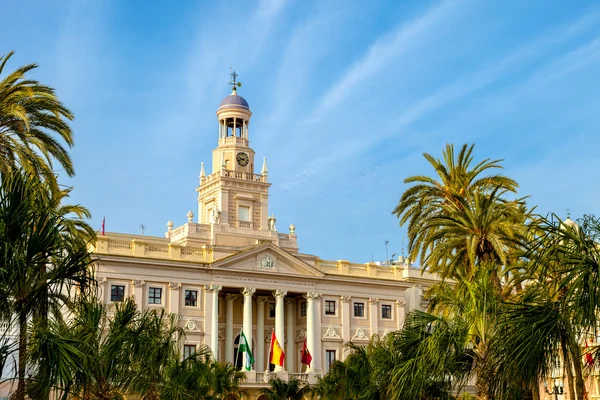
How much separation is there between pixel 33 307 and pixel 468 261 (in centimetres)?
2783

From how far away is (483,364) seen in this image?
29125 millimetres

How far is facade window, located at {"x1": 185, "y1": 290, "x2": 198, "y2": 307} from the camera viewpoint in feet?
229

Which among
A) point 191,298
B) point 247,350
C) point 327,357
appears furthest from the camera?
point 327,357

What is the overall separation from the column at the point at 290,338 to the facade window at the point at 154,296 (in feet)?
45.8

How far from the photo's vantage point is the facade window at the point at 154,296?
6831cm

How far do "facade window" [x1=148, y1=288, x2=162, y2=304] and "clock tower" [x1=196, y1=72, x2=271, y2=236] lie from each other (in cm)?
964

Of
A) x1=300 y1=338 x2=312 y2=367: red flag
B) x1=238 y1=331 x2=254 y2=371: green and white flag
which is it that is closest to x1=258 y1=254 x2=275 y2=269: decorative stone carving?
x1=238 y1=331 x2=254 y2=371: green and white flag

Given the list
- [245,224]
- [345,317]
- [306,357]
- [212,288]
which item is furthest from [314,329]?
[245,224]

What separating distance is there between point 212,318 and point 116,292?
8.54 meters

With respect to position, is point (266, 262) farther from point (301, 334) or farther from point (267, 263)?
point (301, 334)

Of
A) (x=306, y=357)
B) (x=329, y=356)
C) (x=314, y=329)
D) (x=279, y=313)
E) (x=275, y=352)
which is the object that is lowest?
(x=306, y=357)

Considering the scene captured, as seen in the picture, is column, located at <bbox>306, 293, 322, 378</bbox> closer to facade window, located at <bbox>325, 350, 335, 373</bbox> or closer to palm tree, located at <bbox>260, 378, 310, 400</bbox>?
facade window, located at <bbox>325, 350, 335, 373</bbox>

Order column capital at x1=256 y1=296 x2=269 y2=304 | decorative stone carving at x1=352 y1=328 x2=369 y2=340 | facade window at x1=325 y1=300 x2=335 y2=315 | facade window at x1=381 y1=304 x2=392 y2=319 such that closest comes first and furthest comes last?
column capital at x1=256 y1=296 x2=269 y2=304, facade window at x1=325 y1=300 x2=335 y2=315, decorative stone carving at x1=352 y1=328 x2=369 y2=340, facade window at x1=381 y1=304 x2=392 y2=319

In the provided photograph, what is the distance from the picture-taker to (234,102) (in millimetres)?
82750
